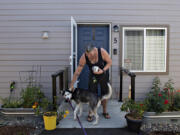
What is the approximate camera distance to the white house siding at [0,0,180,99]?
450 cm

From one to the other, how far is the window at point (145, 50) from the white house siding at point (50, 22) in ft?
0.96

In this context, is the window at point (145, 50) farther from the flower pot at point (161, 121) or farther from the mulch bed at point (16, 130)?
the mulch bed at point (16, 130)

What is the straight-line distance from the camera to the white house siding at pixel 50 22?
4.50 metres

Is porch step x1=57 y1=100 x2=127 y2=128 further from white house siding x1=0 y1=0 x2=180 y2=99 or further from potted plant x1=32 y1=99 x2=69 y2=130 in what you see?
white house siding x1=0 y1=0 x2=180 y2=99

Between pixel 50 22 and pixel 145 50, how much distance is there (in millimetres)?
2742

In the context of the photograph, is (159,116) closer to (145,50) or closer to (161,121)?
(161,121)

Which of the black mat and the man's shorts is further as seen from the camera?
the man's shorts

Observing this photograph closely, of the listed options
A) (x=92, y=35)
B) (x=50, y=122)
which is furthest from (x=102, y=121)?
(x=92, y=35)

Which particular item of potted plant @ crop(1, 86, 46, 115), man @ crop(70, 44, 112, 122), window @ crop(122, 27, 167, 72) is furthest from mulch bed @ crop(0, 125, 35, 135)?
window @ crop(122, 27, 167, 72)

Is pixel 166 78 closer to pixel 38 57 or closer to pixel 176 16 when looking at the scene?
pixel 176 16

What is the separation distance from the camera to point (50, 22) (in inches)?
178

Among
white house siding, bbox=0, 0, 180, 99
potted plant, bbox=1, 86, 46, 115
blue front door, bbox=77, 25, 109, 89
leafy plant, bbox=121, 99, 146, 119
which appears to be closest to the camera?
leafy plant, bbox=121, 99, 146, 119

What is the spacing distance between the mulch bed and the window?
115 inches

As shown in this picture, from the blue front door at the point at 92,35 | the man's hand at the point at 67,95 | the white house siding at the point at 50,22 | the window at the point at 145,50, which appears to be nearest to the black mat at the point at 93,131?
the man's hand at the point at 67,95
